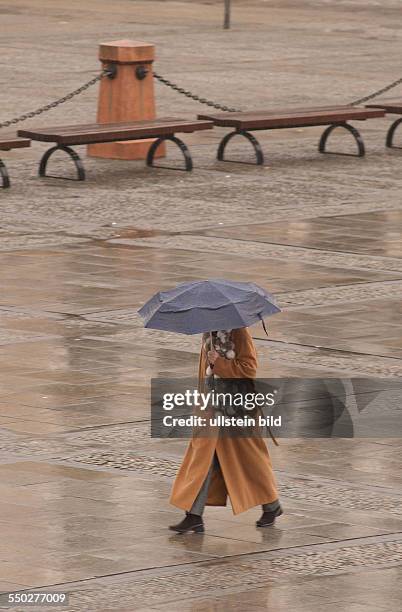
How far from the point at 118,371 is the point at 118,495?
3238 mm

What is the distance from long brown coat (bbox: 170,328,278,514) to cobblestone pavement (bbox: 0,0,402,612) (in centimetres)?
18

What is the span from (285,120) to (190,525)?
15.9 metres

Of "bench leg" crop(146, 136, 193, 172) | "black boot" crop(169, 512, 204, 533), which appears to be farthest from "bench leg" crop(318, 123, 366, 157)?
"black boot" crop(169, 512, 204, 533)

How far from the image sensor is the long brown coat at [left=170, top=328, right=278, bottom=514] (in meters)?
9.72

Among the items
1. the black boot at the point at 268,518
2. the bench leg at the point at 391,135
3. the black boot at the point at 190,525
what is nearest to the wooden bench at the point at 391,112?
the bench leg at the point at 391,135

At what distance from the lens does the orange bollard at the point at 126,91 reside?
25370 millimetres

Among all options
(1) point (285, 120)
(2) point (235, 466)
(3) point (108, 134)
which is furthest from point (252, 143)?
(2) point (235, 466)

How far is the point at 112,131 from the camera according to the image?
76.4 ft

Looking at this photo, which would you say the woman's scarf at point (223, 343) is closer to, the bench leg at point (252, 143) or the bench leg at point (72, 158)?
the bench leg at point (72, 158)

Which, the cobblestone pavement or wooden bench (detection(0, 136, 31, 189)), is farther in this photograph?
wooden bench (detection(0, 136, 31, 189))

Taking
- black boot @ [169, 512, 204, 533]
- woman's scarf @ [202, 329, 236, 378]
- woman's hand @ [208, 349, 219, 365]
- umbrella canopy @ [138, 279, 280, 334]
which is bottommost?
black boot @ [169, 512, 204, 533]

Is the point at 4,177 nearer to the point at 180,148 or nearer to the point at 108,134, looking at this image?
the point at 108,134

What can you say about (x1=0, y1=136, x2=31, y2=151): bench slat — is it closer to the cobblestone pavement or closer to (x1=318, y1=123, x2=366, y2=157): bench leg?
the cobblestone pavement

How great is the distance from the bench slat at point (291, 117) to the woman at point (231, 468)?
15077 millimetres
